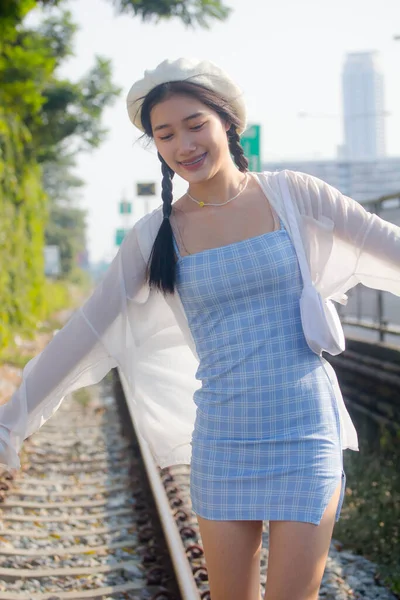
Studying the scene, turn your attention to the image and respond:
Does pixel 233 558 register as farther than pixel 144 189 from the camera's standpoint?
No

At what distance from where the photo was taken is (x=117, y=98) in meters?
24.0

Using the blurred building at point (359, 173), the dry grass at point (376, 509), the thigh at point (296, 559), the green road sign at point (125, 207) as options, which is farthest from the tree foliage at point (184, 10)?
the blurred building at point (359, 173)

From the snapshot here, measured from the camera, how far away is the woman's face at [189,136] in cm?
250

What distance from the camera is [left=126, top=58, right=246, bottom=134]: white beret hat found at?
2.50 meters

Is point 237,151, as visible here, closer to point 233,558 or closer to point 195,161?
point 195,161

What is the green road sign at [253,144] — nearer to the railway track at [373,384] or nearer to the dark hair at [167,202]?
the railway track at [373,384]

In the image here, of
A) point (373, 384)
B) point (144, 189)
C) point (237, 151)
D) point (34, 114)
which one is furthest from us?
point (34, 114)

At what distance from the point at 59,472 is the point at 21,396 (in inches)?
176

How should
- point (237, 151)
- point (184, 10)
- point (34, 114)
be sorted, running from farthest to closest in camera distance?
point (34, 114) → point (184, 10) → point (237, 151)

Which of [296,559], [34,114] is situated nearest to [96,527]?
[296,559]

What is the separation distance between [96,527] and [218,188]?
3.35 meters

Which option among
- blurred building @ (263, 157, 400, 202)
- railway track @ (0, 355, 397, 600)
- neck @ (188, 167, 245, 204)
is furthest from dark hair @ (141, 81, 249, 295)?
blurred building @ (263, 157, 400, 202)

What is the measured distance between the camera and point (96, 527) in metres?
5.36

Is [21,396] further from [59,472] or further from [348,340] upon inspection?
[348,340]
